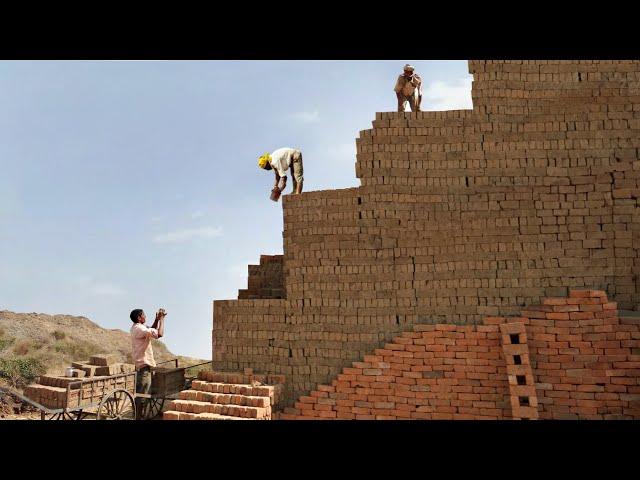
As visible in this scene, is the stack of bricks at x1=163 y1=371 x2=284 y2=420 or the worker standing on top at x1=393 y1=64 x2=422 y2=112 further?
the worker standing on top at x1=393 y1=64 x2=422 y2=112

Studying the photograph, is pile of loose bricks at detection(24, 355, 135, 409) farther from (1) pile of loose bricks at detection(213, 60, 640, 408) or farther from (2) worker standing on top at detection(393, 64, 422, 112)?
(2) worker standing on top at detection(393, 64, 422, 112)

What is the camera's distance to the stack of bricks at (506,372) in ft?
21.7

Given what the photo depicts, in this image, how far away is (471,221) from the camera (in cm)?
742

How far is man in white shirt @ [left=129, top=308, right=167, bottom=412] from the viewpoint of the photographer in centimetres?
708

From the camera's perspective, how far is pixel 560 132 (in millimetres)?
7473

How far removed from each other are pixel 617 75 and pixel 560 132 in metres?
1.34

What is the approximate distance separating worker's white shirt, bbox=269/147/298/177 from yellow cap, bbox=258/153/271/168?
0.11 metres

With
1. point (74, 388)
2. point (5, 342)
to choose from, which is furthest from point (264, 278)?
point (5, 342)

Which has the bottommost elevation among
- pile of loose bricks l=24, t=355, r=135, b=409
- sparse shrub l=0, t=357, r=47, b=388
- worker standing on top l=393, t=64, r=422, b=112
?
sparse shrub l=0, t=357, r=47, b=388

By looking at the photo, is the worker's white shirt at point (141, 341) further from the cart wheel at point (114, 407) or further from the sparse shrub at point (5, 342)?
the sparse shrub at point (5, 342)

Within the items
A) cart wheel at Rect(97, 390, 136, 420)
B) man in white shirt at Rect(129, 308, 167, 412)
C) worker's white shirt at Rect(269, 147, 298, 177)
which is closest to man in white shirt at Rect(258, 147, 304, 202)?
worker's white shirt at Rect(269, 147, 298, 177)

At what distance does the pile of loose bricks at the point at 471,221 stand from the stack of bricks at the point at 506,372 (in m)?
0.28
